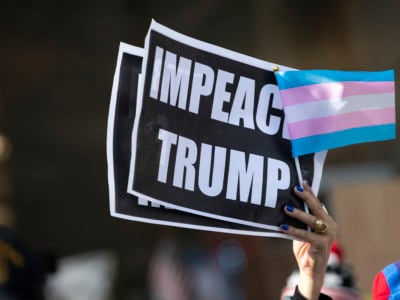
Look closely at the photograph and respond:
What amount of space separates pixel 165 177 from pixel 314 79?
54 centimetres

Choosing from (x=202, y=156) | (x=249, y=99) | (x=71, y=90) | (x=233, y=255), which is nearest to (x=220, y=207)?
(x=202, y=156)

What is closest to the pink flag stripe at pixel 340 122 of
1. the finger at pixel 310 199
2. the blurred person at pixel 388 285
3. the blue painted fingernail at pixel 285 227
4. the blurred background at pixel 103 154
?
the finger at pixel 310 199

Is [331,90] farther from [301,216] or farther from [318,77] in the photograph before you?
[301,216]

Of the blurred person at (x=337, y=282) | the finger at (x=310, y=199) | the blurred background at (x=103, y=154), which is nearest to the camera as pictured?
the finger at (x=310, y=199)

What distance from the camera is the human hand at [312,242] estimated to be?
7.54 feet

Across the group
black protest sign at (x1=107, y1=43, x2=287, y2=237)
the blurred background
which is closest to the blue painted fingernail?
black protest sign at (x1=107, y1=43, x2=287, y2=237)

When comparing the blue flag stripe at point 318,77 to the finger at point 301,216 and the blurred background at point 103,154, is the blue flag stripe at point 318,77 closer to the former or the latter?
the finger at point 301,216

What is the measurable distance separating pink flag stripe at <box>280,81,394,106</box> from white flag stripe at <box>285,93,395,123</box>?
11 mm

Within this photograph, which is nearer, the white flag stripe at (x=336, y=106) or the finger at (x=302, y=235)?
the finger at (x=302, y=235)

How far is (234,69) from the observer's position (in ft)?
7.81

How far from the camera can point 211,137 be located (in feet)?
7.66

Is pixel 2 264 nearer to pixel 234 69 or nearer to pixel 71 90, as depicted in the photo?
pixel 234 69

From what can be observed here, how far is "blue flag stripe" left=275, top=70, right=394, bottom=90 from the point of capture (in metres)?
2.41

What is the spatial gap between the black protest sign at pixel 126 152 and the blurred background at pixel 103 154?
1298mm
